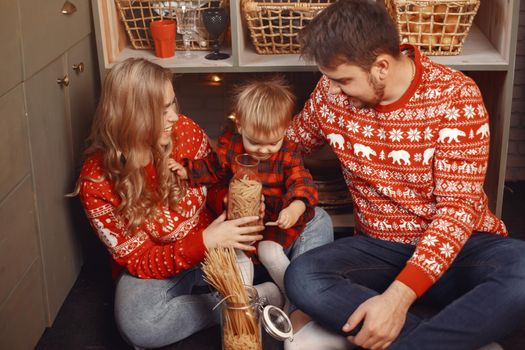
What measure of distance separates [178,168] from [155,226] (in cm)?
18

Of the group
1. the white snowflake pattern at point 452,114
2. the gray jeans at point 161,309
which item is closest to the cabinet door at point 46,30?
the gray jeans at point 161,309

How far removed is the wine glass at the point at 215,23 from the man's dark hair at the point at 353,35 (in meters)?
0.63

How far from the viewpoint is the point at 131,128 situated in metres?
2.19

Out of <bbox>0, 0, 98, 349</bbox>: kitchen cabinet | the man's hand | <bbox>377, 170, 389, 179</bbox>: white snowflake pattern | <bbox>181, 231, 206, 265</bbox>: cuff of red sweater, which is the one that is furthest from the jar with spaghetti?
<bbox>0, 0, 98, 349</bbox>: kitchen cabinet

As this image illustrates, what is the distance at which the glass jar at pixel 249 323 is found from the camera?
2137 mm

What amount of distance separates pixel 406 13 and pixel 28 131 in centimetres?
119

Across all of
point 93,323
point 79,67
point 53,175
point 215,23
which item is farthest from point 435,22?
point 93,323

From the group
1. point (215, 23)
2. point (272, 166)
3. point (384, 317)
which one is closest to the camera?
point (384, 317)

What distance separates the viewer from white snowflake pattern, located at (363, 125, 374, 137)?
7.20 ft

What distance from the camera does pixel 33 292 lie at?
2230 millimetres

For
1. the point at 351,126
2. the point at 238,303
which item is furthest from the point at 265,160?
the point at 238,303

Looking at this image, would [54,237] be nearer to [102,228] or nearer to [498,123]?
[102,228]

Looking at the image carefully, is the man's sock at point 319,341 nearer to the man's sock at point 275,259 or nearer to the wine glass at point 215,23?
the man's sock at point 275,259

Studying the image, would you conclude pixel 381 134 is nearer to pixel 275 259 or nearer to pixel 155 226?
pixel 275 259
